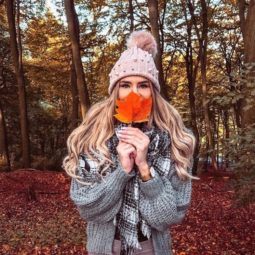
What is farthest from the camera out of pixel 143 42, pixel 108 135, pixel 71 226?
pixel 71 226

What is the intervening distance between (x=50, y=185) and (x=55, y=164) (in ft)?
23.4

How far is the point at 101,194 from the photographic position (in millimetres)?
2363

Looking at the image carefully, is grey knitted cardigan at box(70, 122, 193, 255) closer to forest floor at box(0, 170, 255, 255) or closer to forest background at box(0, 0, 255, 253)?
forest floor at box(0, 170, 255, 255)

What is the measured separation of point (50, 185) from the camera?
1514cm

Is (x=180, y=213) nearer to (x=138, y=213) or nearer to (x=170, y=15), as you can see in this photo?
(x=138, y=213)

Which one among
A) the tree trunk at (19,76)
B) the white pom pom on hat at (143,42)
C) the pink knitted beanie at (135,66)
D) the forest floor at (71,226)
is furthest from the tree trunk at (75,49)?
the pink knitted beanie at (135,66)

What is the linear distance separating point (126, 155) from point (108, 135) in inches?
12.2

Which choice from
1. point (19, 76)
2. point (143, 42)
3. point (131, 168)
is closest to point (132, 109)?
point (131, 168)

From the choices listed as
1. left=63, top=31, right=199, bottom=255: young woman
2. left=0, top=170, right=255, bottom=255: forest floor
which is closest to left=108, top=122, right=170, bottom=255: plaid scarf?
left=63, top=31, right=199, bottom=255: young woman

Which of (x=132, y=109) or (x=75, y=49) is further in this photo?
Answer: (x=75, y=49)

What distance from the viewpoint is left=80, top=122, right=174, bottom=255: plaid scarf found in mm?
2402

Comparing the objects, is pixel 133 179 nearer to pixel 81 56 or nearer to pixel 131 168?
pixel 131 168

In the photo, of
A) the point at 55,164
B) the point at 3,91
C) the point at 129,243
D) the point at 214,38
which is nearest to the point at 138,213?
the point at 129,243

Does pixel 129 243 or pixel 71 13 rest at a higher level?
pixel 71 13
